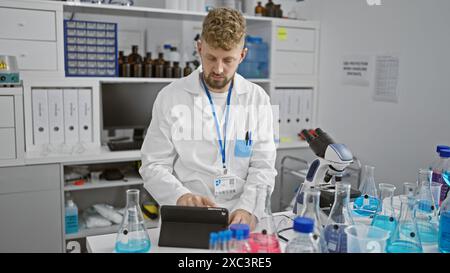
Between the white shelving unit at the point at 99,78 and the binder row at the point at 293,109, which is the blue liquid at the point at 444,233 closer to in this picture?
the white shelving unit at the point at 99,78

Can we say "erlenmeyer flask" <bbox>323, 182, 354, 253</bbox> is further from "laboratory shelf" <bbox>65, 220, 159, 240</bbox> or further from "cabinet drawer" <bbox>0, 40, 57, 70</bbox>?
"cabinet drawer" <bbox>0, 40, 57, 70</bbox>

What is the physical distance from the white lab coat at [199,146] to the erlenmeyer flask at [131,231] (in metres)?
0.48

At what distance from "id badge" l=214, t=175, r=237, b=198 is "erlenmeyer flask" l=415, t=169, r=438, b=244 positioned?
2.28ft

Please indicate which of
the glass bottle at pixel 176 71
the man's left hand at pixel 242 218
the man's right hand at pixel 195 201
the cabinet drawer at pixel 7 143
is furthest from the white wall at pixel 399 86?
the cabinet drawer at pixel 7 143

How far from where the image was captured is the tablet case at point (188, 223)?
1271mm

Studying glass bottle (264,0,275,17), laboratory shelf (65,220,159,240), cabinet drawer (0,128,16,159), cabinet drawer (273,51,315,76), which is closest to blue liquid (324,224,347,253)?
laboratory shelf (65,220,159,240)

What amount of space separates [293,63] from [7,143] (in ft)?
7.01

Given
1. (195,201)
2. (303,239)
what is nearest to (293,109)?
(195,201)

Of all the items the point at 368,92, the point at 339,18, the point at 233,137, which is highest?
the point at 339,18

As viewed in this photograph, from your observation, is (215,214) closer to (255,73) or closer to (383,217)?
(383,217)

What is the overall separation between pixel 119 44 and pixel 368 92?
6.02 ft

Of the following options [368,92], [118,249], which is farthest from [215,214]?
[368,92]

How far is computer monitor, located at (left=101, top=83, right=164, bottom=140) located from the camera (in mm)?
3043
